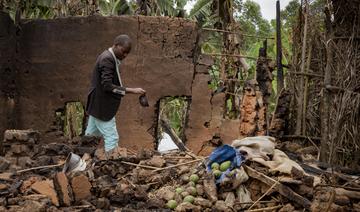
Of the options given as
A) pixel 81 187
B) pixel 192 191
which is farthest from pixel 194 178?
pixel 81 187

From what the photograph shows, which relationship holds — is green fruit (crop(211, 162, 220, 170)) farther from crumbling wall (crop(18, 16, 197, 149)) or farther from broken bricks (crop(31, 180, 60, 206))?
crumbling wall (crop(18, 16, 197, 149))

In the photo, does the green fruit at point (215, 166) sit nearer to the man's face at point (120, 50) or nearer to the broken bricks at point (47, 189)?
the broken bricks at point (47, 189)

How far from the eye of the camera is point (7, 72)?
31.3ft

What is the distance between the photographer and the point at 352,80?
728 centimetres

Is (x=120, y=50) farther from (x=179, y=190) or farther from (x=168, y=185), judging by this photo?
(x=179, y=190)

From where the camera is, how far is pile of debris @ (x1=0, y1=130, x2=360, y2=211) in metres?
5.27

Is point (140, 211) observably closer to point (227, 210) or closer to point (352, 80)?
point (227, 210)

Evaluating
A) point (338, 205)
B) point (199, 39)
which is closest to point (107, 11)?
point (199, 39)

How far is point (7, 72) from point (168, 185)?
4.73m

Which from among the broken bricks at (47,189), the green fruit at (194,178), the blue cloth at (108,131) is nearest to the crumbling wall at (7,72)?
the blue cloth at (108,131)

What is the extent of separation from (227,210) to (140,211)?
84 centimetres

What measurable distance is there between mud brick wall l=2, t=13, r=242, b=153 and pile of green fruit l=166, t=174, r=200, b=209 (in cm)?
337

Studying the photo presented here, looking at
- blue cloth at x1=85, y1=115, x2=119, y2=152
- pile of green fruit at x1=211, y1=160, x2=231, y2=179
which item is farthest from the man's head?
pile of green fruit at x1=211, y1=160, x2=231, y2=179

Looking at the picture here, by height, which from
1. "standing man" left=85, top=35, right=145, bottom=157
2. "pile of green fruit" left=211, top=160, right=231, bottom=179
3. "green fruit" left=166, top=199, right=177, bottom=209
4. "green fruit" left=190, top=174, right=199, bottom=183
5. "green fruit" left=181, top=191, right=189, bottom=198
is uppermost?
"standing man" left=85, top=35, right=145, bottom=157
